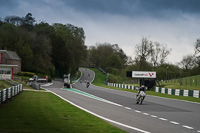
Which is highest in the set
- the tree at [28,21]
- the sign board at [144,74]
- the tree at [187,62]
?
the tree at [28,21]

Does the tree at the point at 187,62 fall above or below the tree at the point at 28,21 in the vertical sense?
below

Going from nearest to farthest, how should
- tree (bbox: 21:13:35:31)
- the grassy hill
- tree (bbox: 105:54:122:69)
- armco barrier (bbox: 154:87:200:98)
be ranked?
armco barrier (bbox: 154:87:200:98)
the grassy hill
tree (bbox: 21:13:35:31)
tree (bbox: 105:54:122:69)

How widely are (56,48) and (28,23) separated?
2823cm

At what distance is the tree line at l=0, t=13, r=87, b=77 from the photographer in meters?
94.1

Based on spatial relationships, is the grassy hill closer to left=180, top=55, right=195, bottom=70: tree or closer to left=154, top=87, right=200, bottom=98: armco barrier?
left=154, top=87, right=200, bottom=98: armco barrier

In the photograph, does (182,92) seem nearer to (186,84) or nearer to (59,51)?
(186,84)

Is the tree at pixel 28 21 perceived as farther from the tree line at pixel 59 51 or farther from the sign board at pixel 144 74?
the sign board at pixel 144 74

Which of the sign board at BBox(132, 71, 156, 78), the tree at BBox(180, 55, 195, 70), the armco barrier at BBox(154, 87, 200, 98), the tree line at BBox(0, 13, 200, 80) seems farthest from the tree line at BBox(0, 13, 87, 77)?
the armco barrier at BBox(154, 87, 200, 98)

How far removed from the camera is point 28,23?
133250 mm

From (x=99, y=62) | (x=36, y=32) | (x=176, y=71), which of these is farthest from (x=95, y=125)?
(x=99, y=62)

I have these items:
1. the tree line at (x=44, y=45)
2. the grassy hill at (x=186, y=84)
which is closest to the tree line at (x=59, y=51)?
the tree line at (x=44, y=45)

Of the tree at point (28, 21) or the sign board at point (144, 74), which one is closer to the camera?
the sign board at point (144, 74)

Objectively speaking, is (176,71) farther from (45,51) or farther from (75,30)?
(75,30)

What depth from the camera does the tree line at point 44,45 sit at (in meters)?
94.1
